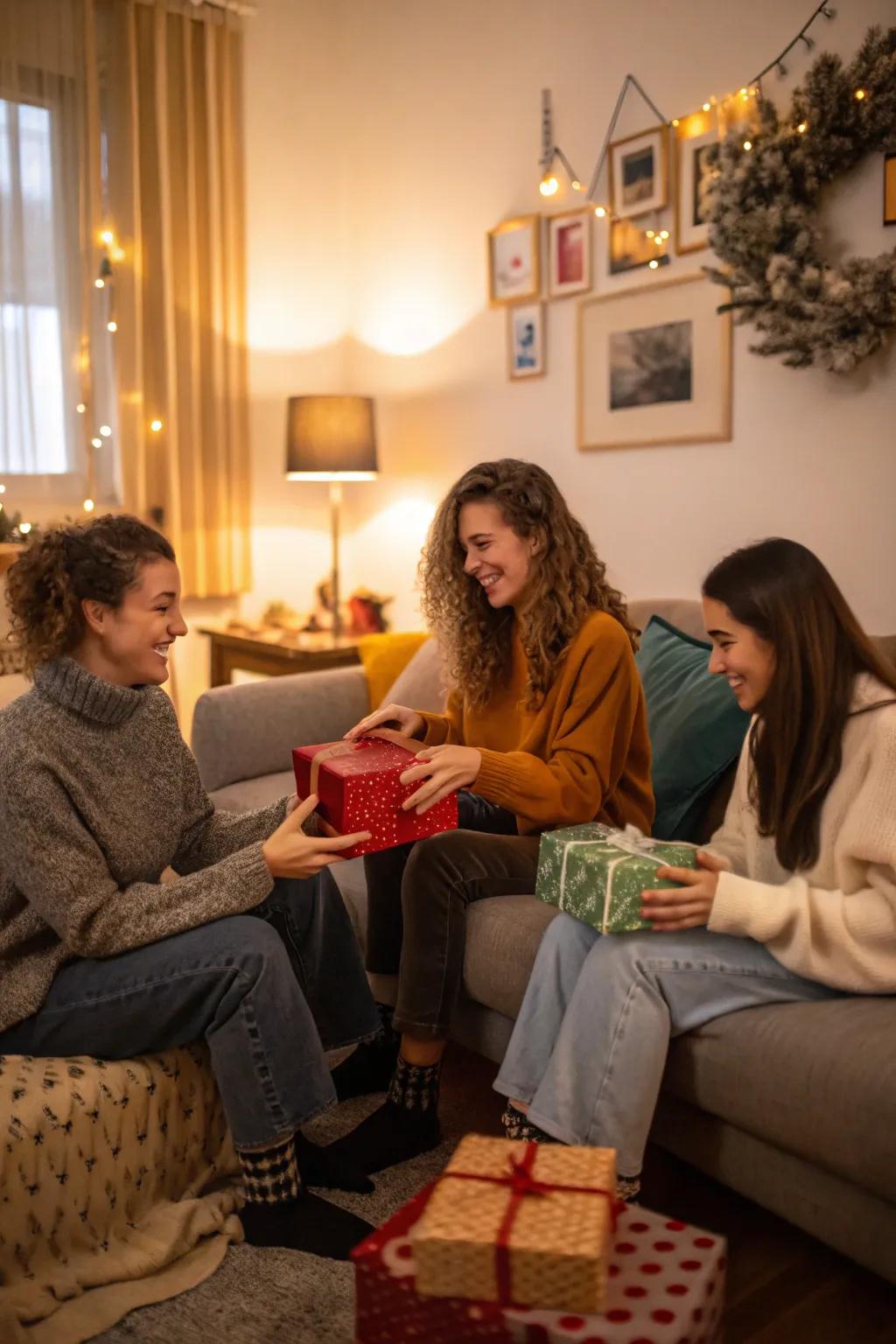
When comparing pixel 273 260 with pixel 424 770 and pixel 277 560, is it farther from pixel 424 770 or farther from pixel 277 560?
pixel 424 770

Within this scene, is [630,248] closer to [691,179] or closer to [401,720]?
[691,179]

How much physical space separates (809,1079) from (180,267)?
339 centimetres

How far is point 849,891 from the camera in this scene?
5.08 feet

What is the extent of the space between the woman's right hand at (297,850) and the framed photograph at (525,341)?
7.07 ft

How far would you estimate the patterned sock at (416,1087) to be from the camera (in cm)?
189

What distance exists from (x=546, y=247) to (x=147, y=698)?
2155 millimetres

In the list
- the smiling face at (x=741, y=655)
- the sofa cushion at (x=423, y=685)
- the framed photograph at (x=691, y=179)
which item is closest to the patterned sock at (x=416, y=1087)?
the smiling face at (x=741, y=655)

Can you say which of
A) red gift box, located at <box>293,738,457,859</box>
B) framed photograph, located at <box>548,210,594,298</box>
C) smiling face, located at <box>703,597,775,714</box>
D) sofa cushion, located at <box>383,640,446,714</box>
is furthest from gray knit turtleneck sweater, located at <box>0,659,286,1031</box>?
framed photograph, located at <box>548,210,594,298</box>

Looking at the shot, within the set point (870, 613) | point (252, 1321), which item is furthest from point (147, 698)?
point (870, 613)

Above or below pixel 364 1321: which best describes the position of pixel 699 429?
above

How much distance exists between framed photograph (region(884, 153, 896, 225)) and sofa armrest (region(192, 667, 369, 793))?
5.53 feet

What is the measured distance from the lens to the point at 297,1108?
1650 mm


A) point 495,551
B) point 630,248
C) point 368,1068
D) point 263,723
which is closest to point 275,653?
point 263,723

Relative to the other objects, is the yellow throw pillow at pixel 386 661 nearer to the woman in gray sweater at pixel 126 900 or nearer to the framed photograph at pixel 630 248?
the framed photograph at pixel 630 248
